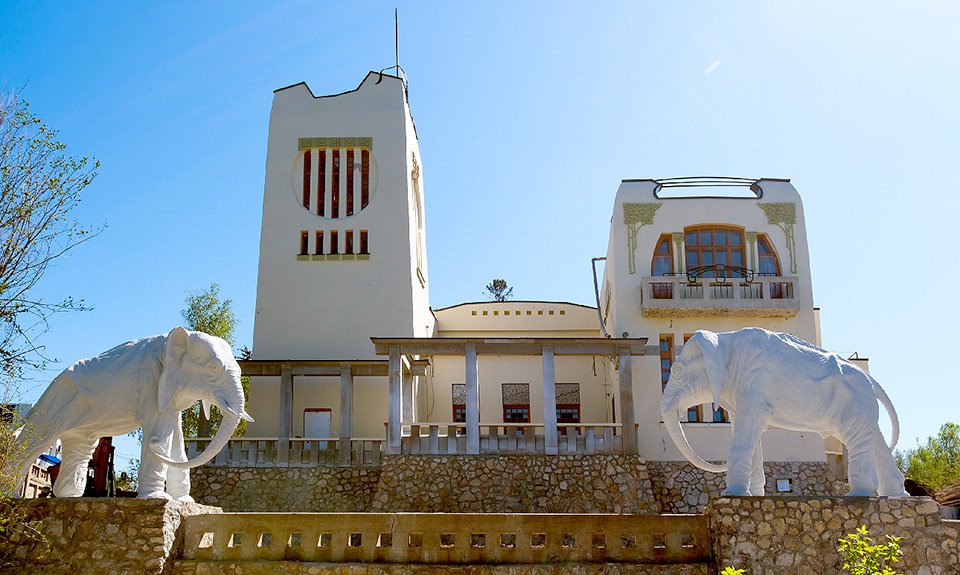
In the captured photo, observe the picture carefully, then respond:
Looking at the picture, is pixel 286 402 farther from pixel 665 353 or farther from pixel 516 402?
pixel 665 353

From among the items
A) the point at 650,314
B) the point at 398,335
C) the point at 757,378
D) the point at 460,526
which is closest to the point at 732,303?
the point at 650,314

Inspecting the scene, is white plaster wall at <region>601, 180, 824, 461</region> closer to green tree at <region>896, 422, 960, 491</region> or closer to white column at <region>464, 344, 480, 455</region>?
white column at <region>464, 344, 480, 455</region>

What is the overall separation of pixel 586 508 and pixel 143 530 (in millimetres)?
11301

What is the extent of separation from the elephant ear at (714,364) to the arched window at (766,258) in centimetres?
1313

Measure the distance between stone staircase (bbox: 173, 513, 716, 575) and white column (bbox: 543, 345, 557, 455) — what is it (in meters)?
9.63

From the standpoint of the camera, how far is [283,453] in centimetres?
2439

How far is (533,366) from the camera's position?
101 ft

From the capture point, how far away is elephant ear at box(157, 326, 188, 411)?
1409 cm

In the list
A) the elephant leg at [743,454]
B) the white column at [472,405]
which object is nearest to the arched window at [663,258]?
the white column at [472,405]

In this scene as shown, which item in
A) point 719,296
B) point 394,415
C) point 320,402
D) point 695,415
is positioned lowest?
point 394,415

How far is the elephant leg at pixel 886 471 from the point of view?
533 inches

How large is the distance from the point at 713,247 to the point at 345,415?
10230 millimetres

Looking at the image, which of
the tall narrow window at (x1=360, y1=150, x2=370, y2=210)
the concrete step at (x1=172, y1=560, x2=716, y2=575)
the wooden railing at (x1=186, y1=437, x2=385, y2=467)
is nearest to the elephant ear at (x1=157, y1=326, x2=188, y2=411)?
the concrete step at (x1=172, y1=560, x2=716, y2=575)

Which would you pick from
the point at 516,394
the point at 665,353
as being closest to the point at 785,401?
the point at 665,353
